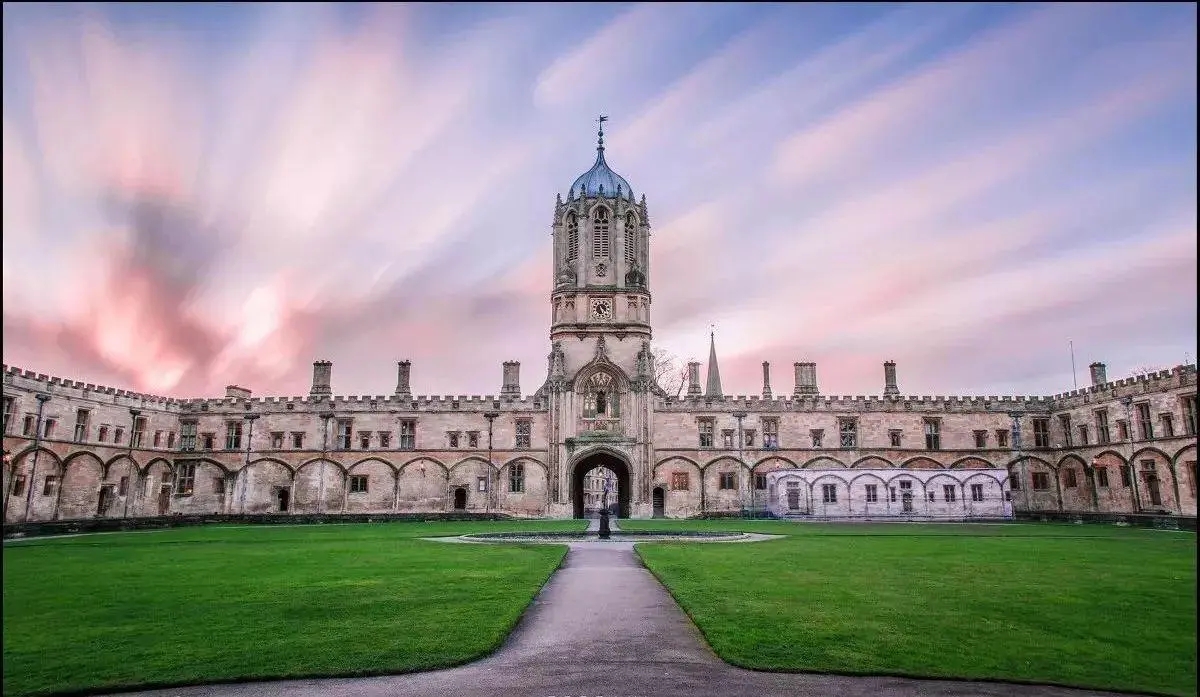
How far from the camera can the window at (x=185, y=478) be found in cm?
5253

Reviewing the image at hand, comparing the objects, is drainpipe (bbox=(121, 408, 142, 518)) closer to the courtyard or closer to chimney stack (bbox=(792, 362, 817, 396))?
the courtyard

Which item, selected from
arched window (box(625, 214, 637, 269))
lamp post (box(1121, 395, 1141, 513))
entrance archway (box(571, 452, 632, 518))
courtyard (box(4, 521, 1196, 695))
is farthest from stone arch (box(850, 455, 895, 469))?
courtyard (box(4, 521, 1196, 695))

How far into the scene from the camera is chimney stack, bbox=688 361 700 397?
59.9 metres

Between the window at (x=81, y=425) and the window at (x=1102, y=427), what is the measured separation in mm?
61013

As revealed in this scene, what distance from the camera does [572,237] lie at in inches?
2194

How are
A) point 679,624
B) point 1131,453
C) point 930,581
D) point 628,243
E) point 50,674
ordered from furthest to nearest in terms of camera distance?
point 628,243, point 1131,453, point 930,581, point 679,624, point 50,674

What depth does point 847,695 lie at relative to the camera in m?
7.86

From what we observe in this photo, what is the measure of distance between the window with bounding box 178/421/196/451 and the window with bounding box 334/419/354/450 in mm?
10081

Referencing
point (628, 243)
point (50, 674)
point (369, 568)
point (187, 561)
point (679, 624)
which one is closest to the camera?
point (50, 674)

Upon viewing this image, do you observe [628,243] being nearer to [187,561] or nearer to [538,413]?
[538,413]

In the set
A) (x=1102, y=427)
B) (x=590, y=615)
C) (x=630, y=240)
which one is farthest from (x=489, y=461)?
(x=590, y=615)

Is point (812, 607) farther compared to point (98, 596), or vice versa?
point (98, 596)

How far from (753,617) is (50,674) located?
8590 millimetres

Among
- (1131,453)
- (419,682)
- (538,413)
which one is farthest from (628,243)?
(419,682)
